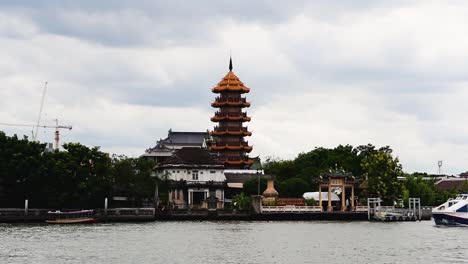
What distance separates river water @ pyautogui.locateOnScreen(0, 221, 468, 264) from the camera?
58.4 meters

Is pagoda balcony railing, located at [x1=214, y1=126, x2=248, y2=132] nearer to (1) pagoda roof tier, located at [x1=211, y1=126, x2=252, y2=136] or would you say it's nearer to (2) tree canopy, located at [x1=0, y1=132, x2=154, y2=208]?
(1) pagoda roof tier, located at [x1=211, y1=126, x2=252, y2=136]

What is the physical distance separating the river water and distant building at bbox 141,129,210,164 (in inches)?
2865

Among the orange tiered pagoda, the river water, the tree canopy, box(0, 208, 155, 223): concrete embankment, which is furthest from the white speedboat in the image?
the orange tiered pagoda

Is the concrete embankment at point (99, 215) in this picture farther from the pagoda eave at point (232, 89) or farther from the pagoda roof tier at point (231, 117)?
the pagoda eave at point (232, 89)

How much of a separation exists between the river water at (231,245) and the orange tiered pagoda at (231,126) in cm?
6619

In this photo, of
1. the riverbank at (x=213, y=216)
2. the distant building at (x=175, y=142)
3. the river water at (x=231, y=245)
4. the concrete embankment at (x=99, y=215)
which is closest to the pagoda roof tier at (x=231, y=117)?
the distant building at (x=175, y=142)

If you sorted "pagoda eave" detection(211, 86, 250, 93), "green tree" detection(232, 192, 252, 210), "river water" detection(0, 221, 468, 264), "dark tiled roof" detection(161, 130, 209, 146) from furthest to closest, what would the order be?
"dark tiled roof" detection(161, 130, 209, 146) → "pagoda eave" detection(211, 86, 250, 93) → "green tree" detection(232, 192, 252, 210) → "river water" detection(0, 221, 468, 264)

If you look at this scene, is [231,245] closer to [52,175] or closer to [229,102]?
[52,175]

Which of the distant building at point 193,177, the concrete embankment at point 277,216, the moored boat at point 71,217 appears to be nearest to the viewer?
the moored boat at point 71,217

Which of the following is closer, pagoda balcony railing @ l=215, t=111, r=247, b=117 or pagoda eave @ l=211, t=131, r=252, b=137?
pagoda eave @ l=211, t=131, r=252, b=137

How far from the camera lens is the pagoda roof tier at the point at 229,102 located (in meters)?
162

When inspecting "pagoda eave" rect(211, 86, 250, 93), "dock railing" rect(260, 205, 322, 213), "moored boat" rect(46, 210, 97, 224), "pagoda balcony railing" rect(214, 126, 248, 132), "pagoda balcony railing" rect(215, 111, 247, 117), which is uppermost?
"pagoda eave" rect(211, 86, 250, 93)

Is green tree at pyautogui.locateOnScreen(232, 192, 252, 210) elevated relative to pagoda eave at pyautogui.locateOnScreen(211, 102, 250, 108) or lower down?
lower down

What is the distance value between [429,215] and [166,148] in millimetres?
57505
